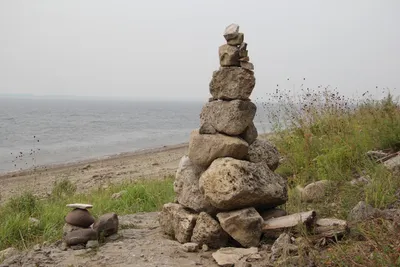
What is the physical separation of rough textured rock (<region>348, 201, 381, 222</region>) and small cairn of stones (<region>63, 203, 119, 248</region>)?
3.56 metres

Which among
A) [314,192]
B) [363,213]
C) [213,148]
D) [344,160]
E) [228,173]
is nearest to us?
[363,213]

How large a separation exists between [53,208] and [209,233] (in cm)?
415

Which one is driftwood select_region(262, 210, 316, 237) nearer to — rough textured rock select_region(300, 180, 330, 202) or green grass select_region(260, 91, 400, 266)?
green grass select_region(260, 91, 400, 266)

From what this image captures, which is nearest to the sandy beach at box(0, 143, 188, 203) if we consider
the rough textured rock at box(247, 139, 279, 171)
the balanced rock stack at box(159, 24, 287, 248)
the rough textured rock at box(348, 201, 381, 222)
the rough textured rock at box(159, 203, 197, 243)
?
the rough textured rock at box(159, 203, 197, 243)

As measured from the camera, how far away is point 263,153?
6305 mm

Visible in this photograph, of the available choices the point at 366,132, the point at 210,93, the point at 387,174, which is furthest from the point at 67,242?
the point at 366,132

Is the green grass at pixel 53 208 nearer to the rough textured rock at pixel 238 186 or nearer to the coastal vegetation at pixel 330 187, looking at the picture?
the coastal vegetation at pixel 330 187

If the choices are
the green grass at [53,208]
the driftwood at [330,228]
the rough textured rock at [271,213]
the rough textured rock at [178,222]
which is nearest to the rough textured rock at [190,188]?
the rough textured rock at [178,222]

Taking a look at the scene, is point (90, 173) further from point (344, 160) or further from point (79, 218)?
point (344, 160)

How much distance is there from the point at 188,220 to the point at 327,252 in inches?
84.4

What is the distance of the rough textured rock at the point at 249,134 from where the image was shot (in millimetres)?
Result: 6240

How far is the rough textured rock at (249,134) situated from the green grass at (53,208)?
3.26 m

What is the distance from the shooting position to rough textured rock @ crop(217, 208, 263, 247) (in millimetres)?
5332

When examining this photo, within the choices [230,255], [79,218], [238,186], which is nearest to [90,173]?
[79,218]
